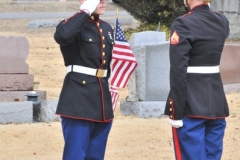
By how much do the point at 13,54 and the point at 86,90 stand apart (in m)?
4.66

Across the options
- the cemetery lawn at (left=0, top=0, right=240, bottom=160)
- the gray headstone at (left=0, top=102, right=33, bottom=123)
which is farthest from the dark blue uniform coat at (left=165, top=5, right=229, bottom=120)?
the gray headstone at (left=0, top=102, right=33, bottom=123)

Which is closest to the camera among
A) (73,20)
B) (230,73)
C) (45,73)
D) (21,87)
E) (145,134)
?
(73,20)

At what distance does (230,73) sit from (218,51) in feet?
18.7

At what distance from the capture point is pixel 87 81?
4.96m

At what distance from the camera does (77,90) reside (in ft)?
16.3

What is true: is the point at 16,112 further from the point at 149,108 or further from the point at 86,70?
the point at 86,70

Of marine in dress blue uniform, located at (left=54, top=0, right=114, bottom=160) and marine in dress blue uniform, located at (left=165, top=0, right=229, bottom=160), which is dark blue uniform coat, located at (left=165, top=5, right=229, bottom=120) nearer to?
marine in dress blue uniform, located at (left=165, top=0, right=229, bottom=160)

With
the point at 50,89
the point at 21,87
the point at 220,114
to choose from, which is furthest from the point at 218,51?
the point at 50,89

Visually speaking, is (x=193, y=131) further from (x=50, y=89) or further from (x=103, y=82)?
(x=50, y=89)

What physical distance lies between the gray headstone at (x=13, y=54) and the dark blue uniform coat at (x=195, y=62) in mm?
4895

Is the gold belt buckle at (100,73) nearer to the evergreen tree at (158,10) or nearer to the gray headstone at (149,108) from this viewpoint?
the gray headstone at (149,108)

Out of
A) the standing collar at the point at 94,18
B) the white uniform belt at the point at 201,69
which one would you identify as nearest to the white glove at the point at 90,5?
the standing collar at the point at 94,18

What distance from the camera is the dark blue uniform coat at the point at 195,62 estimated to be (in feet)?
15.5

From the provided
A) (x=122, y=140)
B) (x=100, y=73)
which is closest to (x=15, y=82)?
(x=122, y=140)
